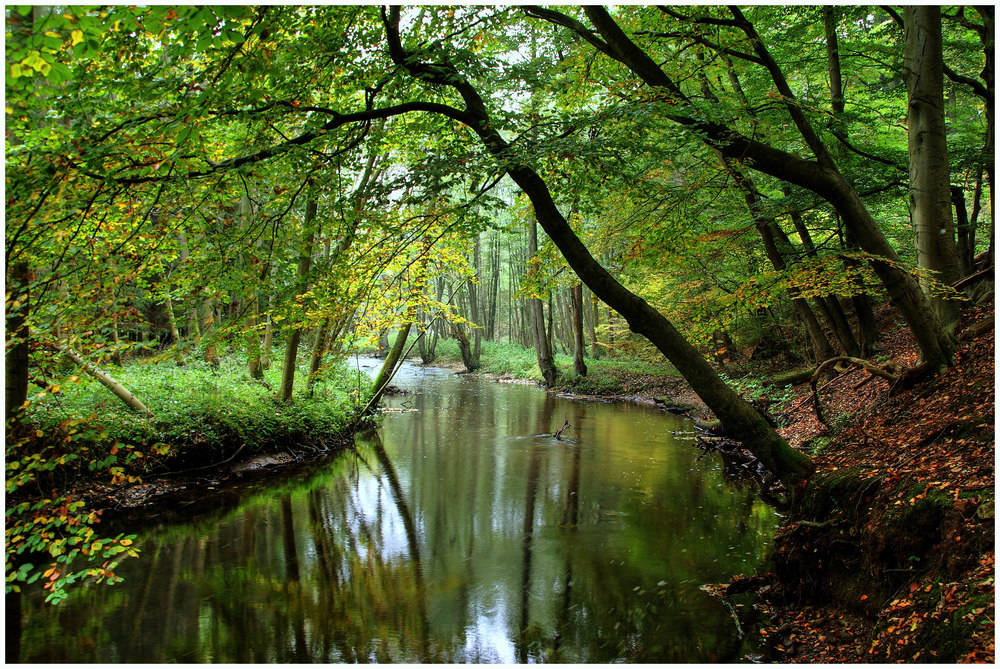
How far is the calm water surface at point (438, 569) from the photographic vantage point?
490 cm

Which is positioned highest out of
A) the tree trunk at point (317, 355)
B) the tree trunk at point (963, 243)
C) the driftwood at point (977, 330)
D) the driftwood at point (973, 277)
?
the tree trunk at point (963, 243)

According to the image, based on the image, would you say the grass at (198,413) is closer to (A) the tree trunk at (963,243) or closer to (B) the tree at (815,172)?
(B) the tree at (815,172)

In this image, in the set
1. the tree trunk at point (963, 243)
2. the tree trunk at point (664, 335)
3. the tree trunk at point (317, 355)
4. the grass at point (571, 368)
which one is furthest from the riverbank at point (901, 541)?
A: the grass at point (571, 368)

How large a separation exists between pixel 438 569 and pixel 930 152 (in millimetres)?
7714

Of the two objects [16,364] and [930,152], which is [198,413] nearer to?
[16,364]

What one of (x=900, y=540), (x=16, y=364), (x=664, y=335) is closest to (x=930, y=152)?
(x=664, y=335)

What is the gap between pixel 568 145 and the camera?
4848 millimetres

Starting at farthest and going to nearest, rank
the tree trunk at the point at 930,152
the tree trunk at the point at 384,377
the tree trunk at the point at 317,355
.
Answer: the tree trunk at the point at 384,377 < the tree trunk at the point at 317,355 < the tree trunk at the point at 930,152

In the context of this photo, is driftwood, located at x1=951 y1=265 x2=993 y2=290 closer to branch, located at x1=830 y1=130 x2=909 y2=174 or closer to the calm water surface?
branch, located at x1=830 y1=130 x2=909 y2=174

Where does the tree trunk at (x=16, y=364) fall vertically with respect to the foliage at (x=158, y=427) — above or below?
above

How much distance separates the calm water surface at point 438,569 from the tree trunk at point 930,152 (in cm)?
392

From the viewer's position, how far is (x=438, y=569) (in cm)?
653

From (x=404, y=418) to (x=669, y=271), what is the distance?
363 inches

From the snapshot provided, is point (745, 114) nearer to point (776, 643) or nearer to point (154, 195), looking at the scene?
point (776, 643)
